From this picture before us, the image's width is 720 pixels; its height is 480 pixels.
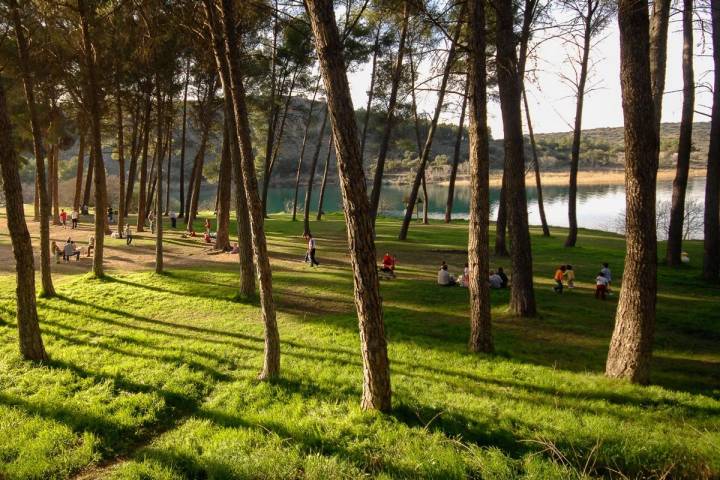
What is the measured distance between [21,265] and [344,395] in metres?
6.36

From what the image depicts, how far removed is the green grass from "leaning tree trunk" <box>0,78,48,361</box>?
352 mm

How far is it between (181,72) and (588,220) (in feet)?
121

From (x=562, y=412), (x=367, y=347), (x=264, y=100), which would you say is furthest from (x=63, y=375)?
(x=264, y=100)

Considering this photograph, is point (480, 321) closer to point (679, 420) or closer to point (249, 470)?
point (679, 420)

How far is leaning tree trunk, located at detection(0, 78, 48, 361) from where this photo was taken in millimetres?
8016

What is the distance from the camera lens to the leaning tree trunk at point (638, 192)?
640 centimetres

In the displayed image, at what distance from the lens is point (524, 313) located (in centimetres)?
1039

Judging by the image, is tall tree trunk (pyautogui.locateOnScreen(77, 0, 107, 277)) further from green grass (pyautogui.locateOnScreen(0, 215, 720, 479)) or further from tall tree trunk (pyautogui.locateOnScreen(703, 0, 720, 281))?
tall tree trunk (pyautogui.locateOnScreen(703, 0, 720, 281))

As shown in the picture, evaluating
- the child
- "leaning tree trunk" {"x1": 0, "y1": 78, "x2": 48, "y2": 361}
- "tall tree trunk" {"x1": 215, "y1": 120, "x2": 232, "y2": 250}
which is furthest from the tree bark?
"leaning tree trunk" {"x1": 0, "y1": 78, "x2": 48, "y2": 361}

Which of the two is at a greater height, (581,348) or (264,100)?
(264,100)

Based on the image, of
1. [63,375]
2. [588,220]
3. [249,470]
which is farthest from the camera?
[588,220]

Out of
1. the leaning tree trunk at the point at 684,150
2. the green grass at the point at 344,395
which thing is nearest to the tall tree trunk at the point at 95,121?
the green grass at the point at 344,395

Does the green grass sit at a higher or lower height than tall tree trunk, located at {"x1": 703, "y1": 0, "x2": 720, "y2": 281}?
lower

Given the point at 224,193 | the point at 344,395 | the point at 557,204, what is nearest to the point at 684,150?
the point at 344,395
